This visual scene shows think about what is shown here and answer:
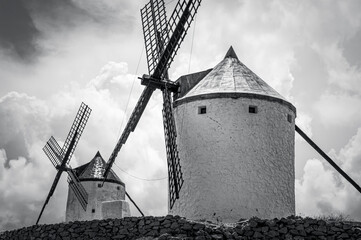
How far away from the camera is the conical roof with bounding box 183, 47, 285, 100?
51.7 feet

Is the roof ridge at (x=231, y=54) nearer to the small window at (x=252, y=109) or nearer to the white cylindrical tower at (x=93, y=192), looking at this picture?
the small window at (x=252, y=109)

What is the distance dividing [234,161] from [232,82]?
2843mm

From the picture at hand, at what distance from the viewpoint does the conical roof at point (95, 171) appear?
77.8 feet

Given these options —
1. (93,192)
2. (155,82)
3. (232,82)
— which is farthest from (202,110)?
(93,192)

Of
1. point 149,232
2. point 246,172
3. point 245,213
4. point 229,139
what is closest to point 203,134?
point 229,139

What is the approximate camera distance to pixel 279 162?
1534cm

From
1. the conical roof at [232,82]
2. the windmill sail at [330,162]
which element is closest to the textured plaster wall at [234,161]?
the conical roof at [232,82]

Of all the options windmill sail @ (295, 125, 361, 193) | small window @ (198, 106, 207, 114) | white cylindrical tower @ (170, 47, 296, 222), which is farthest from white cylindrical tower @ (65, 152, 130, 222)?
windmill sail @ (295, 125, 361, 193)

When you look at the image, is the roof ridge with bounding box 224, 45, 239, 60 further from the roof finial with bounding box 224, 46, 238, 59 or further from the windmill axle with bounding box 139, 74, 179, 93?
the windmill axle with bounding box 139, 74, 179, 93

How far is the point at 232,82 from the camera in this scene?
16.1 metres

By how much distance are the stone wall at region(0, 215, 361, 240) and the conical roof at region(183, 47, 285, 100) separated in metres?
4.86

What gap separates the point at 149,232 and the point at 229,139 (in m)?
4.24

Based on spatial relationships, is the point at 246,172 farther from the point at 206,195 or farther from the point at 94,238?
the point at 94,238

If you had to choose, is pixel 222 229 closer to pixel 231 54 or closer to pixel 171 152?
pixel 171 152
